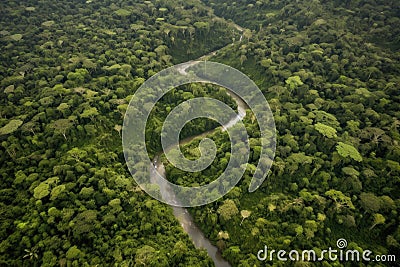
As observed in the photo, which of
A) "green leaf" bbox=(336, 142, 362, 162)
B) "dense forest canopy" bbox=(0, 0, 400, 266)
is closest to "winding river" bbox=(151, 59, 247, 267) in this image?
"dense forest canopy" bbox=(0, 0, 400, 266)

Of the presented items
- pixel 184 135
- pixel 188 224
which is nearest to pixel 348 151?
pixel 188 224

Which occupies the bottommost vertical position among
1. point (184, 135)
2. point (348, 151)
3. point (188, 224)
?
point (188, 224)

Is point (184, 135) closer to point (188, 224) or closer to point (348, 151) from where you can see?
point (188, 224)

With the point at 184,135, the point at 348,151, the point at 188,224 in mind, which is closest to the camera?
the point at 188,224

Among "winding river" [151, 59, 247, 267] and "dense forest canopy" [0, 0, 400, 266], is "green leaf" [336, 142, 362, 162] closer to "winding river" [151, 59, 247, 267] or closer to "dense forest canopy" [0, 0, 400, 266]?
"dense forest canopy" [0, 0, 400, 266]

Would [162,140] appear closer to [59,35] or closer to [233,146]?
[233,146]

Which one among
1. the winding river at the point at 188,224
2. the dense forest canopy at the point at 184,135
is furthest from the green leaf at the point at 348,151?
the winding river at the point at 188,224

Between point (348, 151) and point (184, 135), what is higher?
point (348, 151)

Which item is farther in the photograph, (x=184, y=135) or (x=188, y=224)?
(x=184, y=135)

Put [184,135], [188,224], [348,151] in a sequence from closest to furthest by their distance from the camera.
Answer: [188,224], [348,151], [184,135]
